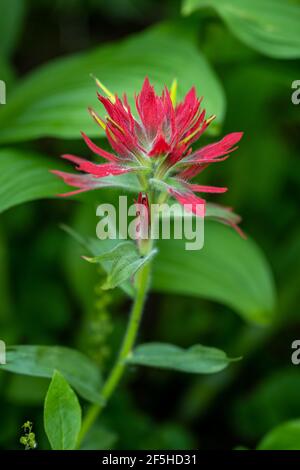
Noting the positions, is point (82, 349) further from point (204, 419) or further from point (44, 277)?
point (204, 419)

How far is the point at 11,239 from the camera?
1858mm

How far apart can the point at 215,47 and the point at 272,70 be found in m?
0.15

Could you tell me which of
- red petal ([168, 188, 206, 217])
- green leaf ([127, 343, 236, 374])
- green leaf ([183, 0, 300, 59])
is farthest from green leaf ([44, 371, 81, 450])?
green leaf ([183, 0, 300, 59])

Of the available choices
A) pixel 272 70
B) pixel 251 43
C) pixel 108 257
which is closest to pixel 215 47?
pixel 272 70

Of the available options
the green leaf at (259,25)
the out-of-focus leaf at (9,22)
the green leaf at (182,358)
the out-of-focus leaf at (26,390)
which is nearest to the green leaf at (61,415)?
the green leaf at (182,358)

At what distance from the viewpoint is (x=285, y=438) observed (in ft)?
3.86

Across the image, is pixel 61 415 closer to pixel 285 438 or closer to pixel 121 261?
pixel 121 261

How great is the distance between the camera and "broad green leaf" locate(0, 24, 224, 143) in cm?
135

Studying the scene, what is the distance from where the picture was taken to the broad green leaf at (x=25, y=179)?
4.00 feet

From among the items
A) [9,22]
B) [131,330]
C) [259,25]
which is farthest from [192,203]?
[9,22]

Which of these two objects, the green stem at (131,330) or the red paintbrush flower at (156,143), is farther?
the green stem at (131,330)

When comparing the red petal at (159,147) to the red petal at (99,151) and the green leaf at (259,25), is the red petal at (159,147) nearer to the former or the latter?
the red petal at (99,151)

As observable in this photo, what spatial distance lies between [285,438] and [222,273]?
1.40 feet
